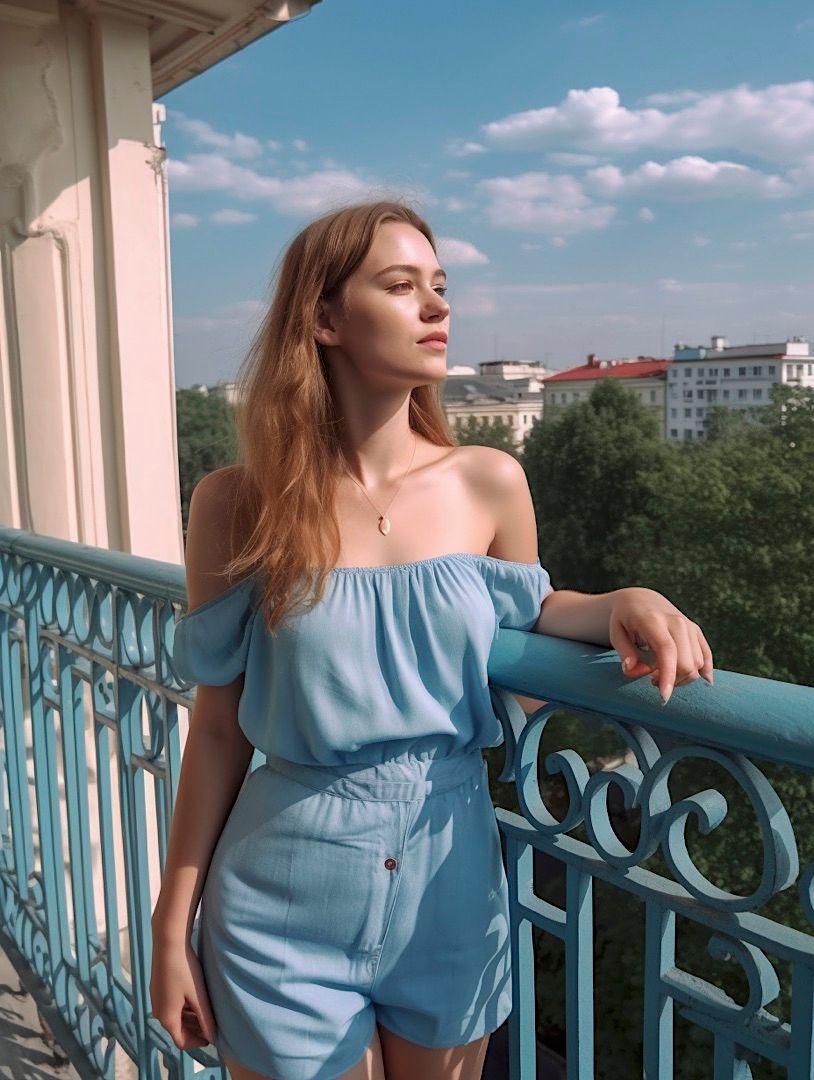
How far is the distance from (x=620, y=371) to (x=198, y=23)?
187 ft

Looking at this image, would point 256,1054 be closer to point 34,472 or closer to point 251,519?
point 251,519

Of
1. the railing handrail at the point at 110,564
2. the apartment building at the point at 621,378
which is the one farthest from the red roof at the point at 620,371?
the railing handrail at the point at 110,564

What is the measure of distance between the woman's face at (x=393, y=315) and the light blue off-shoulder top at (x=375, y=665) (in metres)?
0.21

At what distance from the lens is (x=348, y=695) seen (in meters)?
1.00

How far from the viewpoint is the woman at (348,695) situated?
1016mm

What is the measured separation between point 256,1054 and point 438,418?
748mm

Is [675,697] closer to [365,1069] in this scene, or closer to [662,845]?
[662,845]

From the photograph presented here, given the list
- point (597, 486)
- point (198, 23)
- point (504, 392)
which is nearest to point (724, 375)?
point (504, 392)

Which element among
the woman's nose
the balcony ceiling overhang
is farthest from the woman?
the balcony ceiling overhang

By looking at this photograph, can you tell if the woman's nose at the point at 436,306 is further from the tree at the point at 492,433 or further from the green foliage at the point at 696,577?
the tree at the point at 492,433

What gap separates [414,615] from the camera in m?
1.02

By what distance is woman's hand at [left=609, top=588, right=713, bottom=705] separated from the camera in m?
0.83

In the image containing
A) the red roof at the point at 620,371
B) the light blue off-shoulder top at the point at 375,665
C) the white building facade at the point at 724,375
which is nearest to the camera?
the light blue off-shoulder top at the point at 375,665

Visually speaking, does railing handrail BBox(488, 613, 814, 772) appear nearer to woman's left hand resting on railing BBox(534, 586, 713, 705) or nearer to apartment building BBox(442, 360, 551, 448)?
woman's left hand resting on railing BBox(534, 586, 713, 705)
